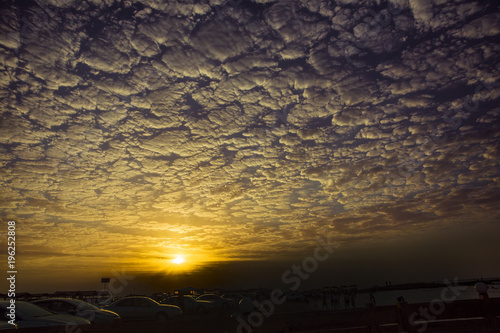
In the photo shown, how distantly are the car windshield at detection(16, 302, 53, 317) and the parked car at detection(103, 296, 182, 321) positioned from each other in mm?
8930

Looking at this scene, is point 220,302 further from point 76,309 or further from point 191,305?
point 76,309

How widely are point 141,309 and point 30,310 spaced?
9.52 meters

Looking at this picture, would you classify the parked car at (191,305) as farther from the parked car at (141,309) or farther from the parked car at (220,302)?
the parked car at (141,309)

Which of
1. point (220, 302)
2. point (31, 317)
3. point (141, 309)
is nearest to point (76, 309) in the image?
point (141, 309)

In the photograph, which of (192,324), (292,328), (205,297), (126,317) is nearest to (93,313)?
(126,317)

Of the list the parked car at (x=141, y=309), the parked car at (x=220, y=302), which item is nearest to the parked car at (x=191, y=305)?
the parked car at (x=220, y=302)

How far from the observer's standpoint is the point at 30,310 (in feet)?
31.9

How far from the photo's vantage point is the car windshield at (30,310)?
31.0 feet

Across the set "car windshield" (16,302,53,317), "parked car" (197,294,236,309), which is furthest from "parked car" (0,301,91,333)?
"parked car" (197,294,236,309)

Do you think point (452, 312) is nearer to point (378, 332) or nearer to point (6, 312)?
point (378, 332)

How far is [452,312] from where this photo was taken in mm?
7328

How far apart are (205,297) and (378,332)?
27989 millimetres

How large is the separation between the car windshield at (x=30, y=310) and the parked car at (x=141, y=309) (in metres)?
8.93

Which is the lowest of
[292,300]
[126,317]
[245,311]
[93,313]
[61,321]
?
[292,300]
